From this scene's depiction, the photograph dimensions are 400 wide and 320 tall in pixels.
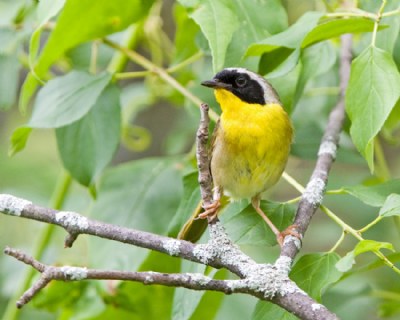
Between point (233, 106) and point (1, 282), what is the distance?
2.04 m

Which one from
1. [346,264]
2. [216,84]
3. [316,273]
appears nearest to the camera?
[346,264]

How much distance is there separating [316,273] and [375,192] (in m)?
0.39

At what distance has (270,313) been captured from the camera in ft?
7.87

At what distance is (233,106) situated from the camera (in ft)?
11.1

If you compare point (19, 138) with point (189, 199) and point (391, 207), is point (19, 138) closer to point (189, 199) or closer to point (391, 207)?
point (189, 199)

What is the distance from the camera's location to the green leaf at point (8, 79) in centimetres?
361

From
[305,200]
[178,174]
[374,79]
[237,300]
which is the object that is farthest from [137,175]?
[374,79]

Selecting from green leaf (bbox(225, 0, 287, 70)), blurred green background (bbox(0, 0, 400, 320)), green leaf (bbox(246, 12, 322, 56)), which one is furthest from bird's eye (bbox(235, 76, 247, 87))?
green leaf (bbox(246, 12, 322, 56))

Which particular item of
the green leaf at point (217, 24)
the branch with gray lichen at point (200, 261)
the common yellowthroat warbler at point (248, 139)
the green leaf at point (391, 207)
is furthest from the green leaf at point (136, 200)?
the green leaf at point (391, 207)

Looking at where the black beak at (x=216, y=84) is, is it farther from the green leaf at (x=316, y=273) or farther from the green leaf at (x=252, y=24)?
the green leaf at (x=316, y=273)

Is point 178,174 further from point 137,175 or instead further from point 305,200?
point 305,200

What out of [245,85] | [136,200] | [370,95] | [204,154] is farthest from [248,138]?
[204,154]

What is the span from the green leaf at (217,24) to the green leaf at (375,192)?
579 mm

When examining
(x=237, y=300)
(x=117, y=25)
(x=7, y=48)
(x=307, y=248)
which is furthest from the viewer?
(x=307, y=248)
